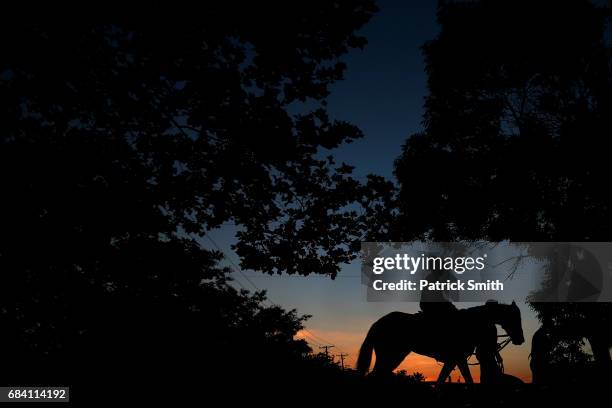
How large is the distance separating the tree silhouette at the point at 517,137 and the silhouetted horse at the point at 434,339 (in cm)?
421

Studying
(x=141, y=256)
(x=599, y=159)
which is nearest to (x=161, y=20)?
(x=141, y=256)

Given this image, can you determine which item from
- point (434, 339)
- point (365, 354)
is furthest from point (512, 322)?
point (365, 354)

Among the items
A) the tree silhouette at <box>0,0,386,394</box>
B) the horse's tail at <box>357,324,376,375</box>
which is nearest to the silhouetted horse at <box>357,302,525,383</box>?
the horse's tail at <box>357,324,376,375</box>

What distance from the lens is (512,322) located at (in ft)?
34.0

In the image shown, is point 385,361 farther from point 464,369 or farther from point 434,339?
point 464,369

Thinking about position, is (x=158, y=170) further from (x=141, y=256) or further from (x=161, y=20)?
(x=161, y=20)

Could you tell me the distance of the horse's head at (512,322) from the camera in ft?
33.6

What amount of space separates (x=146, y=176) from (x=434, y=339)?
7.81 m

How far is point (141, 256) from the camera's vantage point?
6145 mm

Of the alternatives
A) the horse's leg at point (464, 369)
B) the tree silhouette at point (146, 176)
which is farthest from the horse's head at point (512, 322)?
the tree silhouette at point (146, 176)

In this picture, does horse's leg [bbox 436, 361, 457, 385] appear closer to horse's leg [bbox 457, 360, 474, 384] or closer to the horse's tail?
horse's leg [bbox 457, 360, 474, 384]

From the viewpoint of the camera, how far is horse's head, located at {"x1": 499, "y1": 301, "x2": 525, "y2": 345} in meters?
10.2

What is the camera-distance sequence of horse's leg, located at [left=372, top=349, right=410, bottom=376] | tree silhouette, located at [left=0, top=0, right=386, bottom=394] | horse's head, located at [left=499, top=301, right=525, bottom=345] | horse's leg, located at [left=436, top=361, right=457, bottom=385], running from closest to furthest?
tree silhouette, located at [left=0, top=0, right=386, bottom=394] → horse's leg, located at [left=436, top=361, right=457, bottom=385] → horse's leg, located at [left=372, top=349, right=410, bottom=376] → horse's head, located at [left=499, top=301, right=525, bottom=345]

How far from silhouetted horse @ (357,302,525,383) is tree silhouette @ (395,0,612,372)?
13.8 ft
